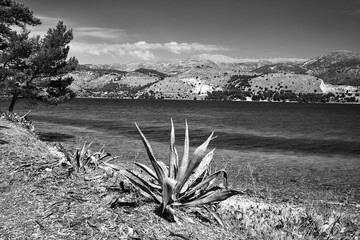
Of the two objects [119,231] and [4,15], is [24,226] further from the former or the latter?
[4,15]

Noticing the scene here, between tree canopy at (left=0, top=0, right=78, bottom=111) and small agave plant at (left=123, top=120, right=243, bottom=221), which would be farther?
tree canopy at (left=0, top=0, right=78, bottom=111)

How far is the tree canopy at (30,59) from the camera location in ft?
67.5

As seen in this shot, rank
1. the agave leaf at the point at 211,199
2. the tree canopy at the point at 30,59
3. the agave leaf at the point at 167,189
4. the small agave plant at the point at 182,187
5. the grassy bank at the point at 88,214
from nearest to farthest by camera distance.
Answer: the grassy bank at the point at 88,214 → the agave leaf at the point at 167,189 → the small agave plant at the point at 182,187 → the agave leaf at the point at 211,199 → the tree canopy at the point at 30,59

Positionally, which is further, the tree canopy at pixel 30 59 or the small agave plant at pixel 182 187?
the tree canopy at pixel 30 59

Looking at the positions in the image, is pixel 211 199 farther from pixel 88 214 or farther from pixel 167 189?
pixel 88 214

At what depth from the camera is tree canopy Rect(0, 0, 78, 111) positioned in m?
20.6

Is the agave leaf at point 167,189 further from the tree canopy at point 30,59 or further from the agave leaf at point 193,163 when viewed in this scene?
the tree canopy at point 30,59

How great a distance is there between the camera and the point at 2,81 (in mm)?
21219

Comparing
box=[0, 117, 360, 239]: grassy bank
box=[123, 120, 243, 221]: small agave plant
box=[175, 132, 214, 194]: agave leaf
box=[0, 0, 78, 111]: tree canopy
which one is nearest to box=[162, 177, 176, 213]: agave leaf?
box=[123, 120, 243, 221]: small agave plant

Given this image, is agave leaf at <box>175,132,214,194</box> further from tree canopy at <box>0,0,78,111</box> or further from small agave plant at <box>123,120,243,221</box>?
tree canopy at <box>0,0,78,111</box>

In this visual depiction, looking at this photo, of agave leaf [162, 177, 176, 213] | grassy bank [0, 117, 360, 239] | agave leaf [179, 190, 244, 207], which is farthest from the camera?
agave leaf [179, 190, 244, 207]

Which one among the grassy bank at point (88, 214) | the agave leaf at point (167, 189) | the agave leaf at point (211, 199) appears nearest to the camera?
the grassy bank at point (88, 214)

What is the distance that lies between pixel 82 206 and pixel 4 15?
2002 cm

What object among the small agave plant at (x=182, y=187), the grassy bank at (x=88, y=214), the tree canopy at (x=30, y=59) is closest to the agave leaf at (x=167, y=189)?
the small agave plant at (x=182, y=187)
